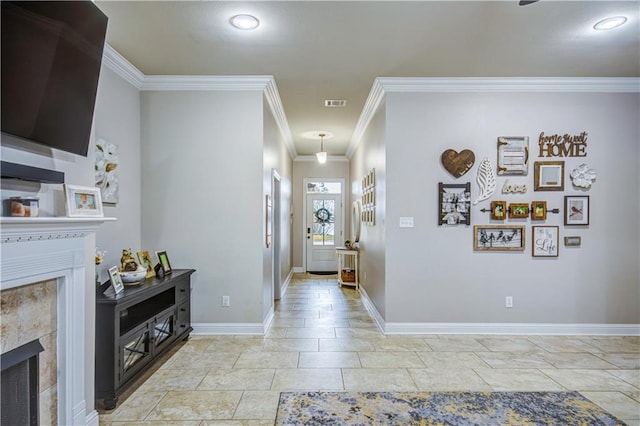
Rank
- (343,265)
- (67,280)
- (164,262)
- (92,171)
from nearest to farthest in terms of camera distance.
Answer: (67,280), (92,171), (164,262), (343,265)

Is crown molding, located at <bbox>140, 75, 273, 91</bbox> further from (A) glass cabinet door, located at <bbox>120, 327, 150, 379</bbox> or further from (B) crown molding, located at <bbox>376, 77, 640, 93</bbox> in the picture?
(A) glass cabinet door, located at <bbox>120, 327, 150, 379</bbox>

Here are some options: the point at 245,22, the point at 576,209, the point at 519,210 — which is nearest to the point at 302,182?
the point at 519,210

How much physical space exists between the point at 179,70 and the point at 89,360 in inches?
110

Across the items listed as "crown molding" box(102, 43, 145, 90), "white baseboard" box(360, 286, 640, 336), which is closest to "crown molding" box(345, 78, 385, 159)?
"crown molding" box(102, 43, 145, 90)

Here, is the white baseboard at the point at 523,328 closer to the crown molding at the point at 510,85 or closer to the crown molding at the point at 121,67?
the crown molding at the point at 510,85

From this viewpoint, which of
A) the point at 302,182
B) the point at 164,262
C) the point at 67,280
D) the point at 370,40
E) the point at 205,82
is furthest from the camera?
the point at 302,182

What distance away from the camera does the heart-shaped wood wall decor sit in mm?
3912

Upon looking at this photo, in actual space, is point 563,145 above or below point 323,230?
above

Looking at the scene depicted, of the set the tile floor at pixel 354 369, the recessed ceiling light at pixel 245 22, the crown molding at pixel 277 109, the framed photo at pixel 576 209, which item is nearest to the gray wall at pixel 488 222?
the framed photo at pixel 576 209

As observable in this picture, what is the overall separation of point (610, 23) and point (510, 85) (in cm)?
117

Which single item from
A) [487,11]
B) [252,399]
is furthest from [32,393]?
[487,11]

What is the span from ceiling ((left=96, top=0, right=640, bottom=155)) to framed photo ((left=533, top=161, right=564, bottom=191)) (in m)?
0.97

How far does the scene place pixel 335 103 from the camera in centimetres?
467

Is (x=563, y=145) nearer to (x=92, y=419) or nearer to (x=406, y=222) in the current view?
(x=406, y=222)
